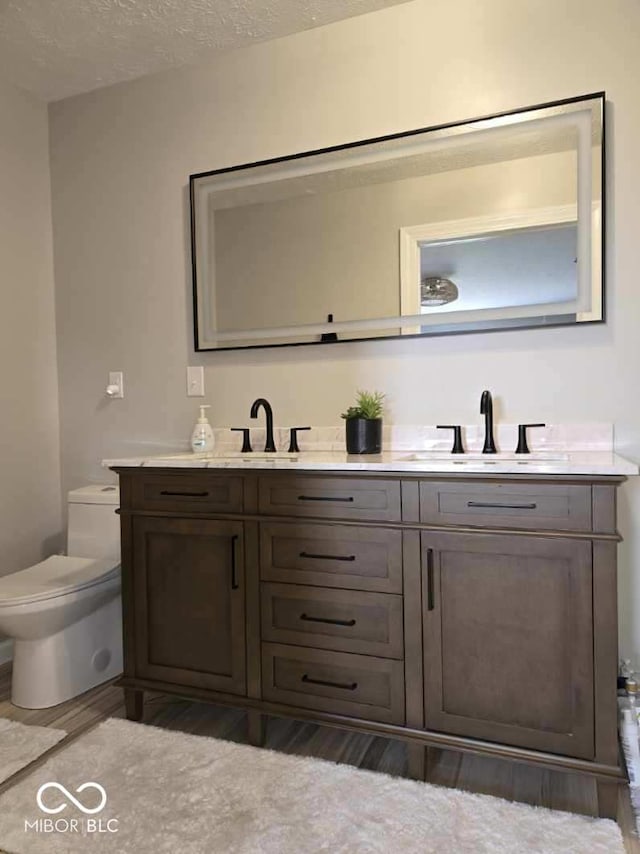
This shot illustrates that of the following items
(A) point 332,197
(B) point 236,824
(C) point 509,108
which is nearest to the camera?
(B) point 236,824

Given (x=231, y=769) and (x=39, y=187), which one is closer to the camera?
(x=231, y=769)

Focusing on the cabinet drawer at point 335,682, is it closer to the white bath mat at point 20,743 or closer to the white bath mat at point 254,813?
the white bath mat at point 254,813

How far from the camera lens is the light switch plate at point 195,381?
2447 millimetres

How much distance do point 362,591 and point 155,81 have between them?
2.23 metres

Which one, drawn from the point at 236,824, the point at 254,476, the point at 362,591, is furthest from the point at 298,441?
the point at 236,824

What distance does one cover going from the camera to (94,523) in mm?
2422

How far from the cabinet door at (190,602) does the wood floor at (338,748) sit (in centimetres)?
21

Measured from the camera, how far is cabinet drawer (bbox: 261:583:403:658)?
1.63m

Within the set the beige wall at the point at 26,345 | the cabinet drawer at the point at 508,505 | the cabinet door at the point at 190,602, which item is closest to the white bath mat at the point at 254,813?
the cabinet door at the point at 190,602

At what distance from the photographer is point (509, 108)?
6.47ft

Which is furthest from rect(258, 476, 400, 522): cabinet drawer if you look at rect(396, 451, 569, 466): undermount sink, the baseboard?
the baseboard

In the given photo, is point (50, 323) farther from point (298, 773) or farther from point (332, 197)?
point (298, 773)

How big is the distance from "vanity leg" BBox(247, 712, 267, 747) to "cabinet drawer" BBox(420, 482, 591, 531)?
800 millimetres

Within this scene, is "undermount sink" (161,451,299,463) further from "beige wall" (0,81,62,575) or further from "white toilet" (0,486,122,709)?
"beige wall" (0,81,62,575)
